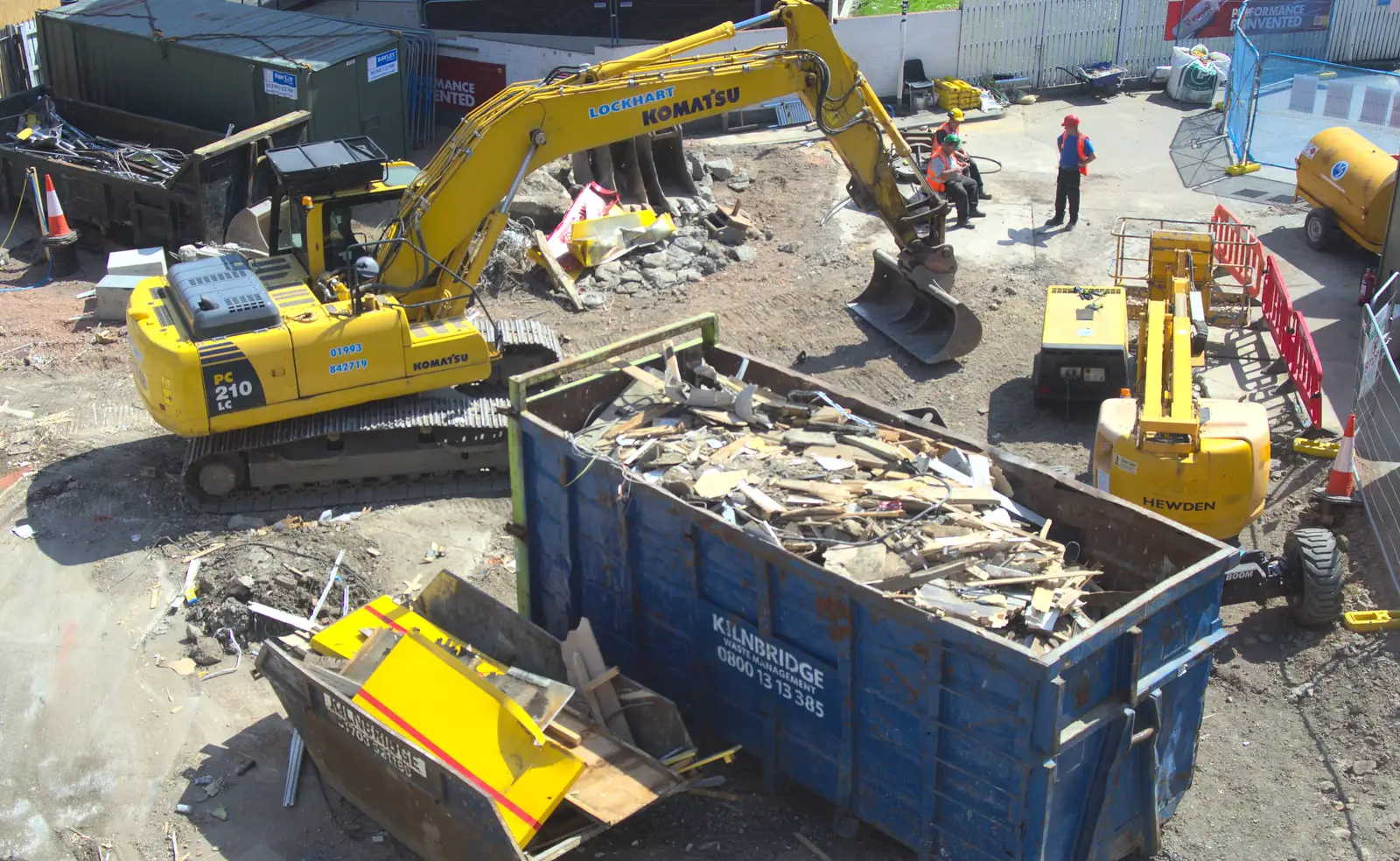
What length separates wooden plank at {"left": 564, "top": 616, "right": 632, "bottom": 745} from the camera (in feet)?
26.2

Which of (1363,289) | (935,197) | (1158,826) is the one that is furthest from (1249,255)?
(1158,826)

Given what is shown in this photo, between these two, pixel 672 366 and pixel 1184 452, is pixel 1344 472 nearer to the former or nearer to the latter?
→ pixel 1184 452

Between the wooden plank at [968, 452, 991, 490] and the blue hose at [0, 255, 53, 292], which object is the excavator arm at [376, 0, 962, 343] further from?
the blue hose at [0, 255, 53, 292]

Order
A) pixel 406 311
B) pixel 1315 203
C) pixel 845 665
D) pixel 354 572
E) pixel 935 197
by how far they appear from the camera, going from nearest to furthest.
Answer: pixel 845 665 → pixel 354 572 → pixel 406 311 → pixel 935 197 → pixel 1315 203

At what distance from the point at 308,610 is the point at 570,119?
4806 mm

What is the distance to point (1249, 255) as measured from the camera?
15.0 m

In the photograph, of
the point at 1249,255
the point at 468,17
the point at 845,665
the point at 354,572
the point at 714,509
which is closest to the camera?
the point at 845,665

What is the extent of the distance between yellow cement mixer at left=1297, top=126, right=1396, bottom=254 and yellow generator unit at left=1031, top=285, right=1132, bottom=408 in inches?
182

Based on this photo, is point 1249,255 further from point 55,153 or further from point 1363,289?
point 55,153

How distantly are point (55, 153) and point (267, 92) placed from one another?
2.81 metres

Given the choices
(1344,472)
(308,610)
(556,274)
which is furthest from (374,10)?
(1344,472)

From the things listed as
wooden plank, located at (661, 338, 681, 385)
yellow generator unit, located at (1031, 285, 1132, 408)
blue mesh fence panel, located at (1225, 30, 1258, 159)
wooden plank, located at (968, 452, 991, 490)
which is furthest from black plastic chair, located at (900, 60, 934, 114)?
wooden plank, located at (968, 452, 991, 490)

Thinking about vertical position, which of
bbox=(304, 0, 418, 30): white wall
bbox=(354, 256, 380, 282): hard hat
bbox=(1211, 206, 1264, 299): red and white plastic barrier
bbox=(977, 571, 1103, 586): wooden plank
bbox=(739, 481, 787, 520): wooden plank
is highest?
bbox=(304, 0, 418, 30): white wall

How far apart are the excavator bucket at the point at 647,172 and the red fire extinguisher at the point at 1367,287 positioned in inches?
310
